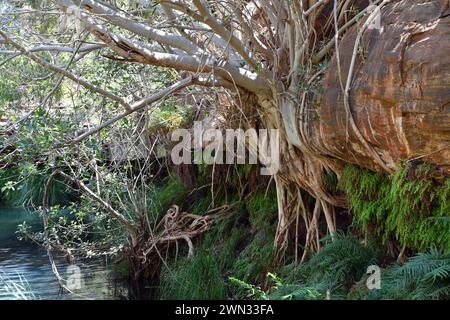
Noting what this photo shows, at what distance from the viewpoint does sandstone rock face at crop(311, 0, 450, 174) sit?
5074mm

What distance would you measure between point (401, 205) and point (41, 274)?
6828 millimetres

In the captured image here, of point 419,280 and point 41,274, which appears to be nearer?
point 419,280

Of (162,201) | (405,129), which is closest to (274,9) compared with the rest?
(405,129)

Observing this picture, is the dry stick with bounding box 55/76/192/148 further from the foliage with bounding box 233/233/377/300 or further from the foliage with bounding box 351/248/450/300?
the foliage with bounding box 351/248/450/300

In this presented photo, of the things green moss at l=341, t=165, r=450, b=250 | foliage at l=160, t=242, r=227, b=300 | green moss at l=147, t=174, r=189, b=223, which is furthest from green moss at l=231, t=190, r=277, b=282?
green moss at l=341, t=165, r=450, b=250

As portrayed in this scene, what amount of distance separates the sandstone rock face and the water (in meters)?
4.27

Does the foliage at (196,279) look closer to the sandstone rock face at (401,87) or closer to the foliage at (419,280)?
the foliage at (419,280)

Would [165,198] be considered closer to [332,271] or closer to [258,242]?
[258,242]

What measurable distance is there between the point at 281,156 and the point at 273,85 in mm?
1027

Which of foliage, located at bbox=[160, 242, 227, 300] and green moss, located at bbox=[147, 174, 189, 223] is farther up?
green moss, located at bbox=[147, 174, 189, 223]

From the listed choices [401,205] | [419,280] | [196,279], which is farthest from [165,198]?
[419,280]

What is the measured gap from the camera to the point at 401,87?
531 centimetres
